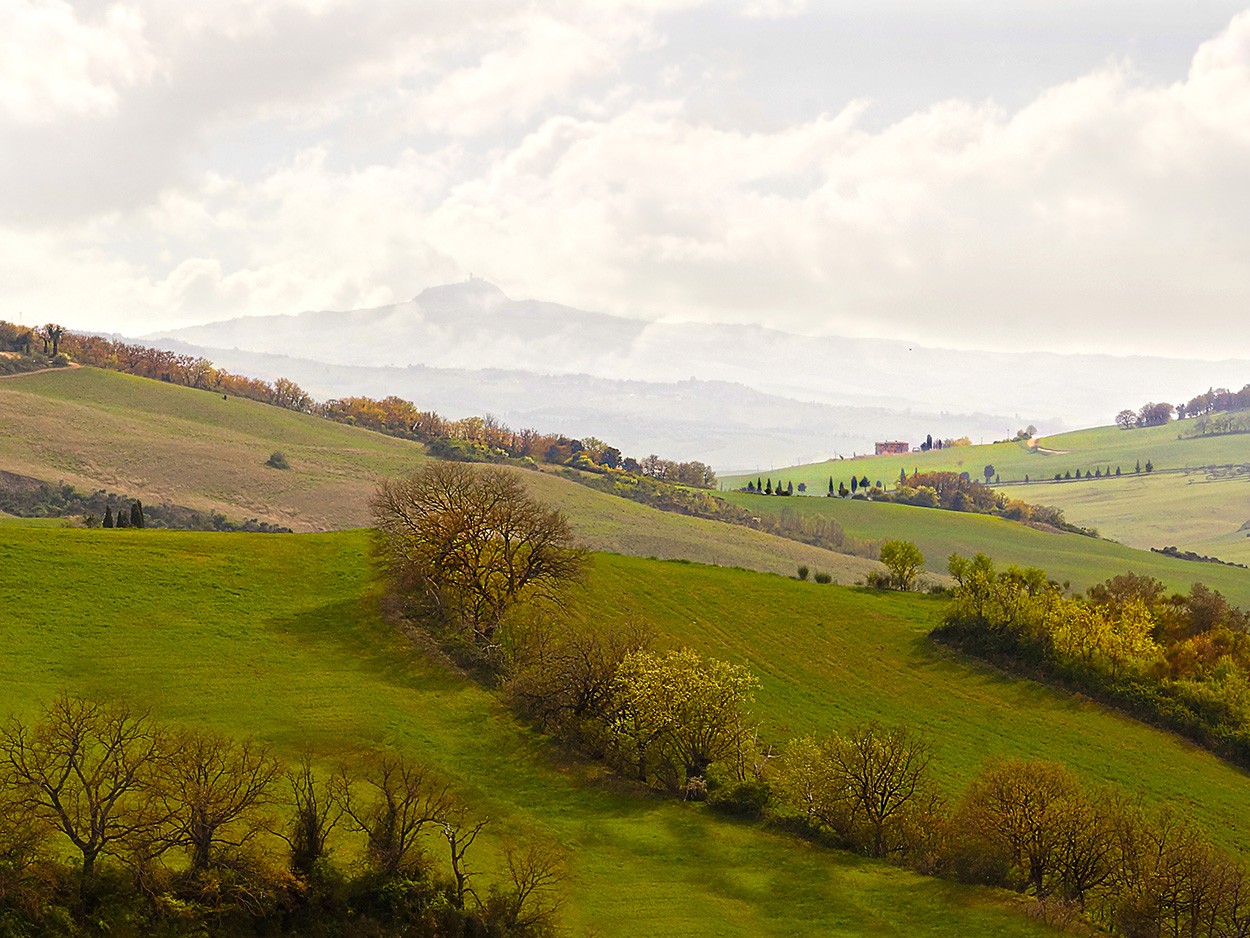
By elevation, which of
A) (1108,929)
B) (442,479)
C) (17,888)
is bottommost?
(1108,929)

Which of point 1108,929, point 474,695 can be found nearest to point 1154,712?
point 1108,929

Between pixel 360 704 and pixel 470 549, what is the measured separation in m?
19.5

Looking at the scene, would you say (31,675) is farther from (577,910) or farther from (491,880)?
(577,910)

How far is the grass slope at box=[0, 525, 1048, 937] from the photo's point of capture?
48.6 m

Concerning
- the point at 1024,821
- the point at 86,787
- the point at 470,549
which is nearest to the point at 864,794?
the point at 1024,821

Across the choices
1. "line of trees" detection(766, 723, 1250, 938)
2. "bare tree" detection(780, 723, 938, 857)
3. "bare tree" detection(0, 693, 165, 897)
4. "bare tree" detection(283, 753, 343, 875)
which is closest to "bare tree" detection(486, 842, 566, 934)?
"bare tree" detection(283, 753, 343, 875)

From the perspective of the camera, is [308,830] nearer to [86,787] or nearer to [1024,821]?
[86,787]

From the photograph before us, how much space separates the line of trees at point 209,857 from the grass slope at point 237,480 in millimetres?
115925

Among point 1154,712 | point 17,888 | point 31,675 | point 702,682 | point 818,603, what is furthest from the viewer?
point 818,603

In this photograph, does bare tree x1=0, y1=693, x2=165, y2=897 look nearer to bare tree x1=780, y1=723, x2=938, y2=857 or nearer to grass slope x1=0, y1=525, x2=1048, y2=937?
grass slope x1=0, y1=525, x2=1048, y2=937

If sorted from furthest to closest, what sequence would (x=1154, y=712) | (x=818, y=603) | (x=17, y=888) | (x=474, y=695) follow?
(x=818, y=603) < (x=1154, y=712) < (x=474, y=695) < (x=17, y=888)

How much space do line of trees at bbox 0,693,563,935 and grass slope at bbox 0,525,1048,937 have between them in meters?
5.57

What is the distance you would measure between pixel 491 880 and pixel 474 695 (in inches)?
949

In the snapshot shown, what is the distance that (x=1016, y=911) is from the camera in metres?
50.1
